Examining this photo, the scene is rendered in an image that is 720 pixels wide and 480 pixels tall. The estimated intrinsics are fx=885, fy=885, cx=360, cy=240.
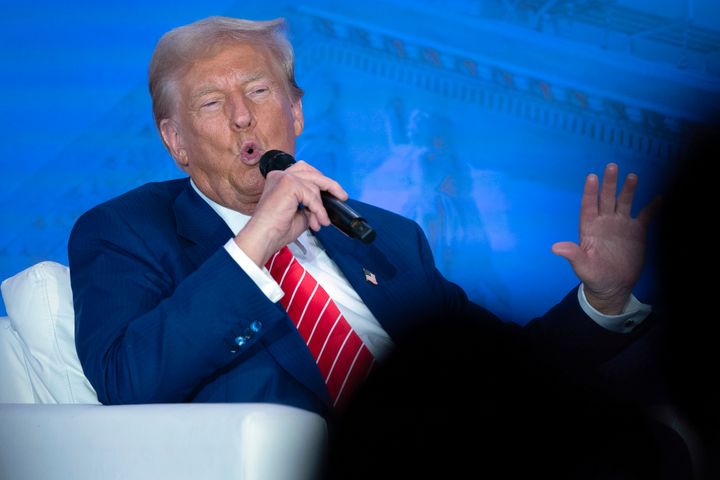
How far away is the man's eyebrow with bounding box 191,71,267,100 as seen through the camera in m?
1.88

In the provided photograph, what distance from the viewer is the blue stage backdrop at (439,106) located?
7.70 ft

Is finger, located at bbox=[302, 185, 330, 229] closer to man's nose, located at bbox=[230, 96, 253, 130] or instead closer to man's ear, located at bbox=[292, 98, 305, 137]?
man's nose, located at bbox=[230, 96, 253, 130]

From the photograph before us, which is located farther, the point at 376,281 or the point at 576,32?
the point at 576,32

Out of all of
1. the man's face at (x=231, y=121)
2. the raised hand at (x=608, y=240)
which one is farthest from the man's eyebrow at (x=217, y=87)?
the raised hand at (x=608, y=240)

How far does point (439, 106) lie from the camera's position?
2.44 m

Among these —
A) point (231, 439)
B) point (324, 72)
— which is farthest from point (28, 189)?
point (231, 439)

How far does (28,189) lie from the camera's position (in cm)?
231

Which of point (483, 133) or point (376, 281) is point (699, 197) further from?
point (483, 133)

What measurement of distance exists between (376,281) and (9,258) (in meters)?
1.02

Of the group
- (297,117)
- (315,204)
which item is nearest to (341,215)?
(315,204)

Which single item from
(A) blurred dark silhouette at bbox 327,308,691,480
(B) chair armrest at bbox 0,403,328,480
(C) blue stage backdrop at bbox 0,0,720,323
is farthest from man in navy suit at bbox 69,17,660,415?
(A) blurred dark silhouette at bbox 327,308,691,480

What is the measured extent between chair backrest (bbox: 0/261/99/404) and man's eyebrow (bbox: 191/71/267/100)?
20.1 inches

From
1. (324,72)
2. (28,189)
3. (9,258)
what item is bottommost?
(9,258)

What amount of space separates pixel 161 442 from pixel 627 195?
0.94 metres
